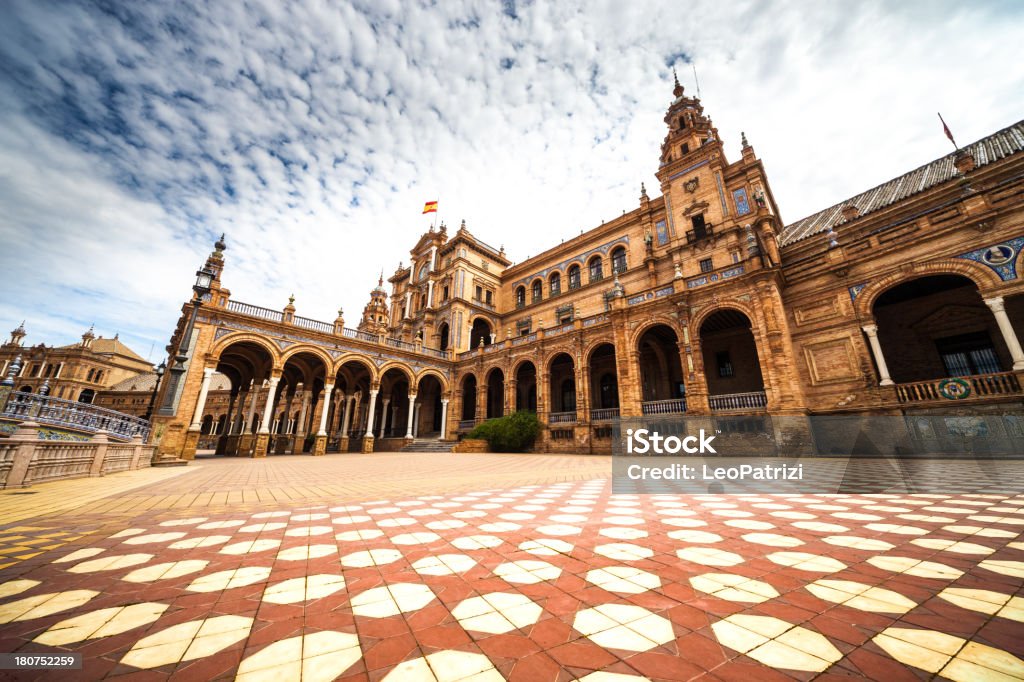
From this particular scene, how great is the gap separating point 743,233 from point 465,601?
21736 millimetres

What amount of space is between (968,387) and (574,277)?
758 inches

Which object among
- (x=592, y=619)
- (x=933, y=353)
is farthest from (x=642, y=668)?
(x=933, y=353)

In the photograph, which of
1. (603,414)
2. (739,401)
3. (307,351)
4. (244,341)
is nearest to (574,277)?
(603,414)

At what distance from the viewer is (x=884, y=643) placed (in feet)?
4.97

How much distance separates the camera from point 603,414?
60.4 feet

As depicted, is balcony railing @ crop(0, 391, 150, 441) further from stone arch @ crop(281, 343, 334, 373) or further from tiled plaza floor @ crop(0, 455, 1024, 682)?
stone arch @ crop(281, 343, 334, 373)

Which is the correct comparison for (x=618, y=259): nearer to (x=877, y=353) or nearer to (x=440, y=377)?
(x=877, y=353)

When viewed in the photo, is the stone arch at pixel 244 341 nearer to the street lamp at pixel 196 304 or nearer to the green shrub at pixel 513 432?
the street lamp at pixel 196 304

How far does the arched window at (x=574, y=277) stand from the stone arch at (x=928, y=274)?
15363mm

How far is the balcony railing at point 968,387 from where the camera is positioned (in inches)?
422

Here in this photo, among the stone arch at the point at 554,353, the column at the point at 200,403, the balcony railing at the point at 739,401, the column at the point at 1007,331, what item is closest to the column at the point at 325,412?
the column at the point at 200,403

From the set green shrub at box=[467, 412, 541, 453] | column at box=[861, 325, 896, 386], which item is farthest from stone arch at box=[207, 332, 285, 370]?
column at box=[861, 325, 896, 386]

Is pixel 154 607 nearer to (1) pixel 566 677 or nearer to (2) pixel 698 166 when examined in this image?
(1) pixel 566 677

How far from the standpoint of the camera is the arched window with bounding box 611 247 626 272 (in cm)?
2403
